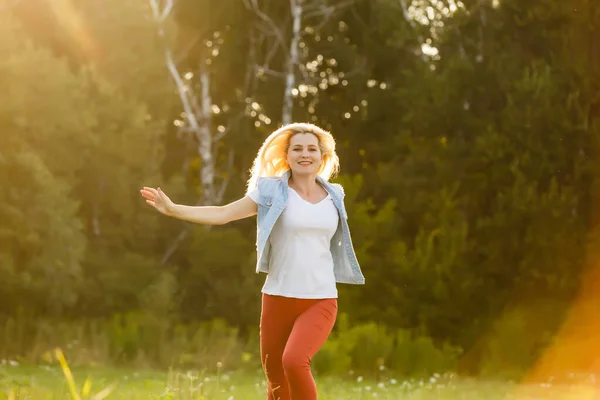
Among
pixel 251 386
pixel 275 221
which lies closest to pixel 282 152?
pixel 275 221

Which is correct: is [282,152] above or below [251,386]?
above

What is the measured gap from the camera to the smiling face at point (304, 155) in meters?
6.00

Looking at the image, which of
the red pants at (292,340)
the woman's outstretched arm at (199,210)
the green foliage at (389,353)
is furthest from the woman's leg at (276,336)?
the green foliage at (389,353)

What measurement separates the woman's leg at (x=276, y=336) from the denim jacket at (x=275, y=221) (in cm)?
19

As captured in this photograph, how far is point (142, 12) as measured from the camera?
18.7 metres

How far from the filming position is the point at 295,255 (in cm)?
571

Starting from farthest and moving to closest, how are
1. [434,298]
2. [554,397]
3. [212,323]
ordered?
[212,323] → [434,298] → [554,397]

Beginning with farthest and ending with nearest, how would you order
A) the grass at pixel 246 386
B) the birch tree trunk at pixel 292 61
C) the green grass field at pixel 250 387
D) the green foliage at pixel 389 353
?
1. the birch tree trunk at pixel 292 61
2. the green foliage at pixel 389 353
3. the green grass field at pixel 250 387
4. the grass at pixel 246 386

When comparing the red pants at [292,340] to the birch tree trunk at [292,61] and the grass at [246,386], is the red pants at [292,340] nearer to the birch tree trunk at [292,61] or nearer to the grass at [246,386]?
the grass at [246,386]

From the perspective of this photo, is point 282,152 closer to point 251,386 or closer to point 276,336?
point 276,336

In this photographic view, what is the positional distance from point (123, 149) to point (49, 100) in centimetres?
189

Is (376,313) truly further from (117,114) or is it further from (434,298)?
(117,114)

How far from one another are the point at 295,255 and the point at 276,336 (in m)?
0.45

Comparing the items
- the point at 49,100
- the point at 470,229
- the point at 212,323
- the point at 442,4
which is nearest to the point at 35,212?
the point at 49,100
